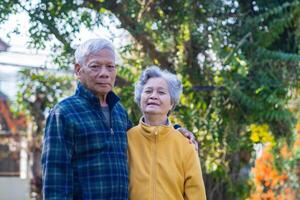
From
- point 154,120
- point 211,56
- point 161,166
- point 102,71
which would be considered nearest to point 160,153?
point 161,166

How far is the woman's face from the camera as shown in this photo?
2598 mm

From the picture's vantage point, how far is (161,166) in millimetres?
2496

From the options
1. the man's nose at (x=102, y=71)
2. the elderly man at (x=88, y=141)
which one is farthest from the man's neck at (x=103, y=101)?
the man's nose at (x=102, y=71)

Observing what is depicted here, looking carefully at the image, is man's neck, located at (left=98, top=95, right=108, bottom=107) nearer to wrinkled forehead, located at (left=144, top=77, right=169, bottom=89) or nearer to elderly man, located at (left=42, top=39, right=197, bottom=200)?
elderly man, located at (left=42, top=39, right=197, bottom=200)

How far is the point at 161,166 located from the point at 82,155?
36 centimetres

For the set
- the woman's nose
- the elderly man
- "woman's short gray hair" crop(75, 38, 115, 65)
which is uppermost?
"woman's short gray hair" crop(75, 38, 115, 65)

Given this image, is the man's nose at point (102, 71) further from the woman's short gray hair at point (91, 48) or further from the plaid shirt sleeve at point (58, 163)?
the plaid shirt sleeve at point (58, 163)

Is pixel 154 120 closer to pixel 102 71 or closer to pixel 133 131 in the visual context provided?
pixel 133 131

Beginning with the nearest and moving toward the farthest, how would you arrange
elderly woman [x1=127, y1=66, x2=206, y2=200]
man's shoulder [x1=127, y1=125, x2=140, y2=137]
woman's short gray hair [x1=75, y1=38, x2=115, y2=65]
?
woman's short gray hair [x1=75, y1=38, x2=115, y2=65], elderly woman [x1=127, y1=66, x2=206, y2=200], man's shoulder [x1=127, y1=125, x2=140, y2=137]

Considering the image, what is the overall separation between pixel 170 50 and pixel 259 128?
1.12m

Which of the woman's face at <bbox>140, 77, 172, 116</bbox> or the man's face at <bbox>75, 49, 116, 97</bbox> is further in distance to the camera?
the woman's face at <bbox>140, 77, 172, 116</bbox>

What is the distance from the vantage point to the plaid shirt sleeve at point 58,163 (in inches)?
87.7

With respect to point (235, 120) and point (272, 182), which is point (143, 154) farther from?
point (272, 182)

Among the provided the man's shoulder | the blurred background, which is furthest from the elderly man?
the blurred background
